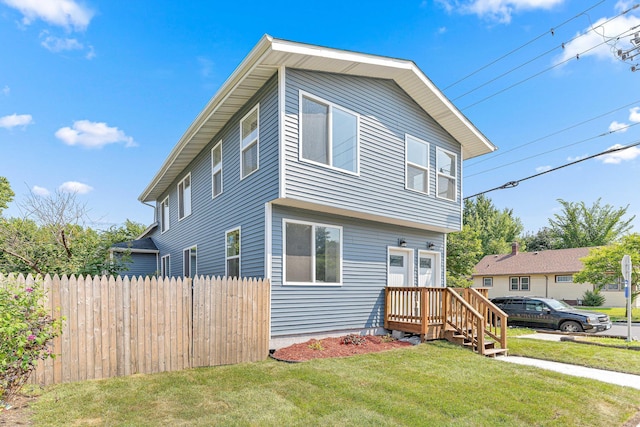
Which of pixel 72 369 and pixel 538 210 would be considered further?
pixel 538 210

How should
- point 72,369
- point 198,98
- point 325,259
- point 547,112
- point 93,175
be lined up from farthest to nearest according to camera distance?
point 93,175, point 198,98, point 547,112, point 325,259, point 72,369

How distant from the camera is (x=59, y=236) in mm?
10336

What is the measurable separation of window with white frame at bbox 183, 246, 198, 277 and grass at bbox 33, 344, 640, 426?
6326 mm

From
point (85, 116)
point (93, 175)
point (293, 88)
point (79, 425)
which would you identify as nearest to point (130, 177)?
point (93, 175)

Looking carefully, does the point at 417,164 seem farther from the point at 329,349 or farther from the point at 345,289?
the point at 329,349

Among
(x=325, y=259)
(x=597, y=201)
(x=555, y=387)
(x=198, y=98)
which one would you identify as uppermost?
(x=198, y=98)

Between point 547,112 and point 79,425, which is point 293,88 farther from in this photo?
point 547,112

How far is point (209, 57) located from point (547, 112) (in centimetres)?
1405

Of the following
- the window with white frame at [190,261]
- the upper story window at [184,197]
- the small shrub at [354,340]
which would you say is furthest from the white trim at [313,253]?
the upper story window at [184,197]

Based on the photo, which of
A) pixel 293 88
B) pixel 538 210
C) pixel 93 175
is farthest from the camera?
pixel 538 210

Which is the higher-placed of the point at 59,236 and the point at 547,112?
the point at 547,112

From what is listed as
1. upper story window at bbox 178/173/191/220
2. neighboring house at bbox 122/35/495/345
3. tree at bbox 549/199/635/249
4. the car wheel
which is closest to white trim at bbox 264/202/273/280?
neighboring house at bbox 122/35/495/345

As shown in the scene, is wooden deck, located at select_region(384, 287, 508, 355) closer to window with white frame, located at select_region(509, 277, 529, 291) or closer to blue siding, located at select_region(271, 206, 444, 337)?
blue siding, located at select_region(271, 206, 444, 337)

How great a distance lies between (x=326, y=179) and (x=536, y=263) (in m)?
26.5
